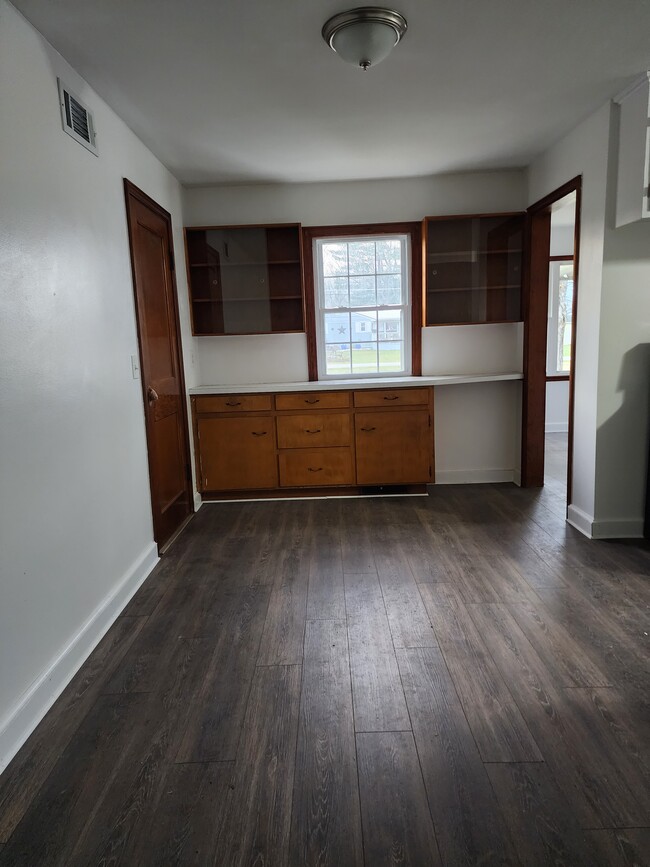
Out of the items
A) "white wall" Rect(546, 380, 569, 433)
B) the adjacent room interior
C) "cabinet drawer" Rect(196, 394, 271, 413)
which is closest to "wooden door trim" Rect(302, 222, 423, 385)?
the adjacent room interior

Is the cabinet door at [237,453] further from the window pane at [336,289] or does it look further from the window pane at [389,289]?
the window pane at [389,289]

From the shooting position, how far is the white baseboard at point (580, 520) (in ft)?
10.8

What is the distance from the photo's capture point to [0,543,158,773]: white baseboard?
5.52 feet

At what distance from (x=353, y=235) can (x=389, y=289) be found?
1.77 feet

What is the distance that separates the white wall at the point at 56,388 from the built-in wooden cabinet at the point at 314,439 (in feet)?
4.24

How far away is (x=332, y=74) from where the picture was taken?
8.14ft

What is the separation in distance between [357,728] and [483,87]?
2.99 metres

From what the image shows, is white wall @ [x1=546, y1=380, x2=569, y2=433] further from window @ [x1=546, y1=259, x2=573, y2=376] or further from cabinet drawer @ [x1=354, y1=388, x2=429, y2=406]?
cabinet drawer @ [x1=354, y1=388, x2=429, y2=406]

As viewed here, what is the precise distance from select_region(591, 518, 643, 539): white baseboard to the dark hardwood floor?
23cm

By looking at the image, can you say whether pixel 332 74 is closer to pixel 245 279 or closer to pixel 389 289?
pixel 245 279

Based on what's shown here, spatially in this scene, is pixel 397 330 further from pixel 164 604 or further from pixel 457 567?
pixel 164 604

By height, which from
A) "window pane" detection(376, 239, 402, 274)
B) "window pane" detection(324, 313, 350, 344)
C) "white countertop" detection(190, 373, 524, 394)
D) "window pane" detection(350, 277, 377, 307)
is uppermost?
→ "window pane" detection(376, 239, 402, 274)

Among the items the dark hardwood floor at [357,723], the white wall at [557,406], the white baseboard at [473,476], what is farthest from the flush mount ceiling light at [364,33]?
the white wall at [557,406]

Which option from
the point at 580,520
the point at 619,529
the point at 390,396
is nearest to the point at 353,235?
the point at 390,396
